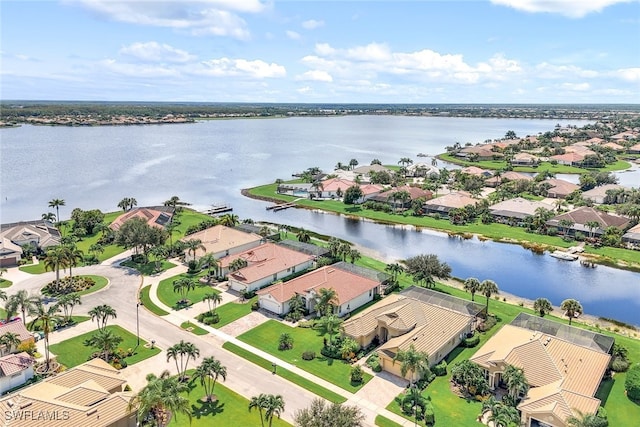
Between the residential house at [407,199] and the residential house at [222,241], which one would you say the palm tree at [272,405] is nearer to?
the residential house at [222,241]

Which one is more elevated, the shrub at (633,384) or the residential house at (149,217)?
the residential house at (149,217)

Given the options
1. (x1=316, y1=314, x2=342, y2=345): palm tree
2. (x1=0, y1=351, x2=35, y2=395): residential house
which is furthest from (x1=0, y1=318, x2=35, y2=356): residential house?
(x1=316, y1=314, x2=342, y2=345): palm tree

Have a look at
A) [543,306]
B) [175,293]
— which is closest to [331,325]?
[175,293]

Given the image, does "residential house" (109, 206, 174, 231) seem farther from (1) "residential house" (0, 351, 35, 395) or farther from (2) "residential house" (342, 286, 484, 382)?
(2) "residential house" (342, 286, 484, 382)

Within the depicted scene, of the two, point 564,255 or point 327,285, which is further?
point 564,255

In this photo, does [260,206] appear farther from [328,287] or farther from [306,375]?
[306,375]

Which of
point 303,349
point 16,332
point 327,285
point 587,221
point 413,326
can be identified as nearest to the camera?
point 16,332

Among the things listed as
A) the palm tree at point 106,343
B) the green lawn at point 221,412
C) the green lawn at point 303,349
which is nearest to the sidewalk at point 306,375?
the green lawn at point 303,349
